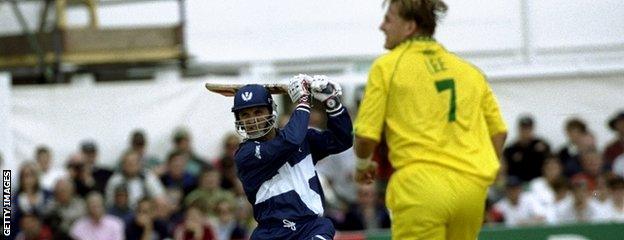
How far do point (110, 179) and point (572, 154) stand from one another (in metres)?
5.22

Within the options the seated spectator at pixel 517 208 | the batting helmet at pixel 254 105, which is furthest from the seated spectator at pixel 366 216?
the batting helmet at pixel 254 105

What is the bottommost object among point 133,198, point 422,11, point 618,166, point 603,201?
point 603,201

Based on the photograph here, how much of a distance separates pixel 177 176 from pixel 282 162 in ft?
28.3

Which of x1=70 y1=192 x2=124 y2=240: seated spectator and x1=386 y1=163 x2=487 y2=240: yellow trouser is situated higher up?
x1=386 y1=163 x2=487 y2=240: yellow trouser

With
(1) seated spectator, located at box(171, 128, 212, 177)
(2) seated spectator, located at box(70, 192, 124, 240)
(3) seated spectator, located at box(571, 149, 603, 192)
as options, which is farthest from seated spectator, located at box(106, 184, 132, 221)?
(3) seated spectator, located at box(571, 149, 603, 192)

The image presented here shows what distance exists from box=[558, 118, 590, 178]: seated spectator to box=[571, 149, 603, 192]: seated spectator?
0.10m

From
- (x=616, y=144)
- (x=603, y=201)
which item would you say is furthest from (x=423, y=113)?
(x=616, y=144)

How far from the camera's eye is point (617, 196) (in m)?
17.0

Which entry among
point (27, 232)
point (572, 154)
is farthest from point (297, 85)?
point (572, 154)

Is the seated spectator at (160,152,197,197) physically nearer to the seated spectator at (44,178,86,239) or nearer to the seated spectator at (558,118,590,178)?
the seated spectator at (44,178,86,239)

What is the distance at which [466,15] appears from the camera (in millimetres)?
21141

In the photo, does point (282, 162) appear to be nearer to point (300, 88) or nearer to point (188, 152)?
point (300, 88)

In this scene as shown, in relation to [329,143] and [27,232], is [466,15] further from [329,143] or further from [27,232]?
[329,143]

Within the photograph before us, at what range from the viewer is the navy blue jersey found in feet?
30.7
